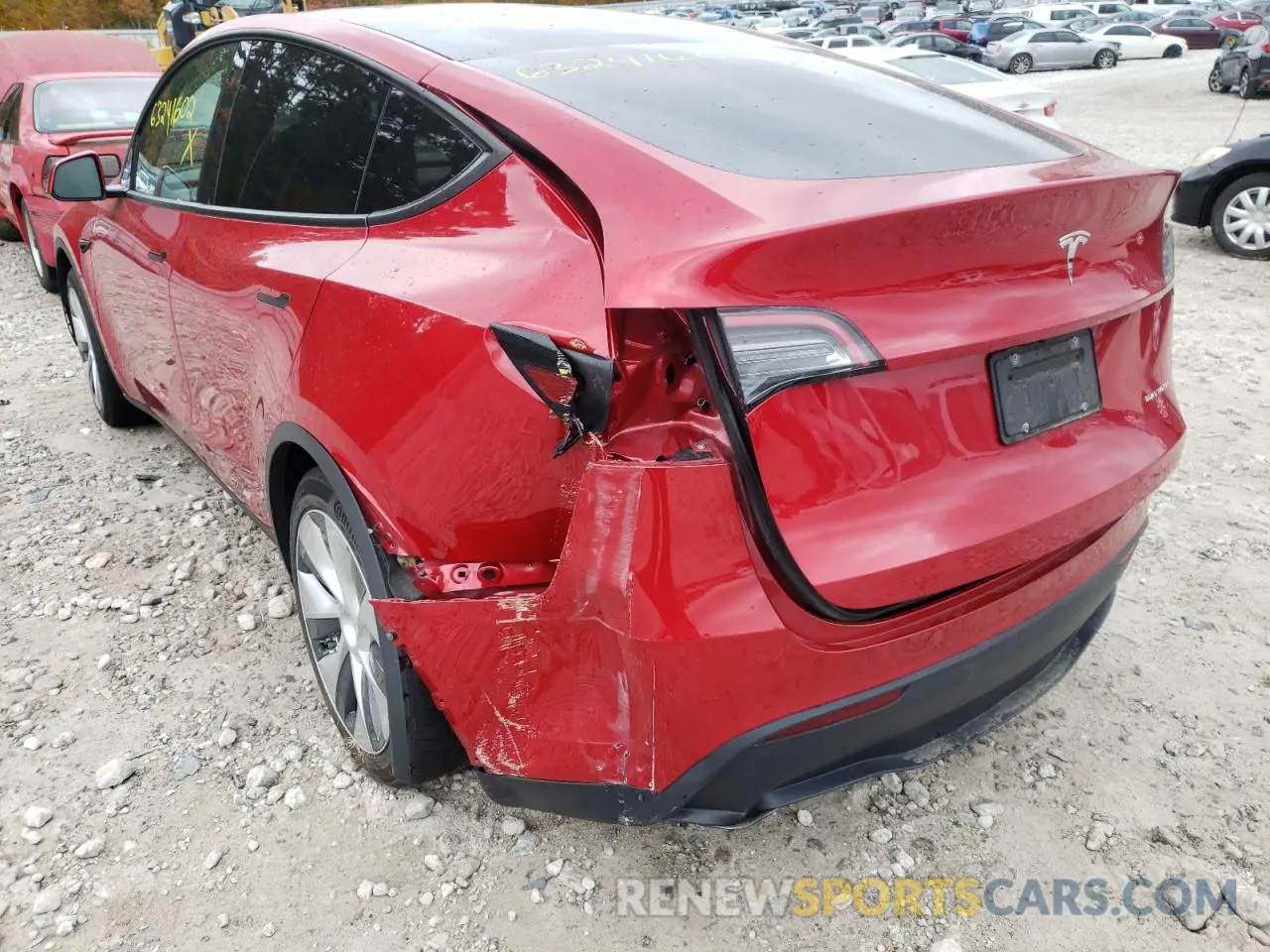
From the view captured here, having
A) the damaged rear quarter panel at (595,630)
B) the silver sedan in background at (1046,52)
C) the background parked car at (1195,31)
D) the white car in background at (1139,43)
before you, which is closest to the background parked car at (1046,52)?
the silver sedan in background at (1046,52)

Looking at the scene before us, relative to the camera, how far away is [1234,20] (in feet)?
110

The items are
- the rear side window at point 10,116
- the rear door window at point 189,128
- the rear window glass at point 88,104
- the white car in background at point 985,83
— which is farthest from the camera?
the white car in background at point 985,83

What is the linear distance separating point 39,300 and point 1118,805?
7.68 metres

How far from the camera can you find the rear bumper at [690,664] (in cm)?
133

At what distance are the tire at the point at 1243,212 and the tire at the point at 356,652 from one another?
288 inches

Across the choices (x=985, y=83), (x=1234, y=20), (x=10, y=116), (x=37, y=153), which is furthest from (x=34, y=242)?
(x=1234, y=20)

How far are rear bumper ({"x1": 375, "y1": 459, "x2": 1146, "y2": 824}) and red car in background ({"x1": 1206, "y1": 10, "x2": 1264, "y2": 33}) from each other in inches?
1579

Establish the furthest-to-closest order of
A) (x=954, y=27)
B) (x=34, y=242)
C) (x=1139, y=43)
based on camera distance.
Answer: (x=954, y=27) < (x=1139, y=43) < (x=34, y=242)

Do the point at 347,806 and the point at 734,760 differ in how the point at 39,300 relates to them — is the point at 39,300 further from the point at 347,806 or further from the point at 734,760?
the point at 734,760

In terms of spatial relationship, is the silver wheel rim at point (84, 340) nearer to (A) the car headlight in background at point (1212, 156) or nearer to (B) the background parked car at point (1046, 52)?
(A) the car headlight in background at point (1212, 156)

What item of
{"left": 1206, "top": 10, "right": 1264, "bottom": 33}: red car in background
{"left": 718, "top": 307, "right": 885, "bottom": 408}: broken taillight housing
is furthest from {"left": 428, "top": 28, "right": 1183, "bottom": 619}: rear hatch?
{"left": 1206, "top": 10, "right": 1264, "bottom": 33}: red car in background

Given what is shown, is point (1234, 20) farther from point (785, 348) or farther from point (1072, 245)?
point (785, 348)

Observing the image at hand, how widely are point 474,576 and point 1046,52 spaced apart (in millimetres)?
33037

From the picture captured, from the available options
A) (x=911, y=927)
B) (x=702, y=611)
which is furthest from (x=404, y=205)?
(x=911, y=927)
